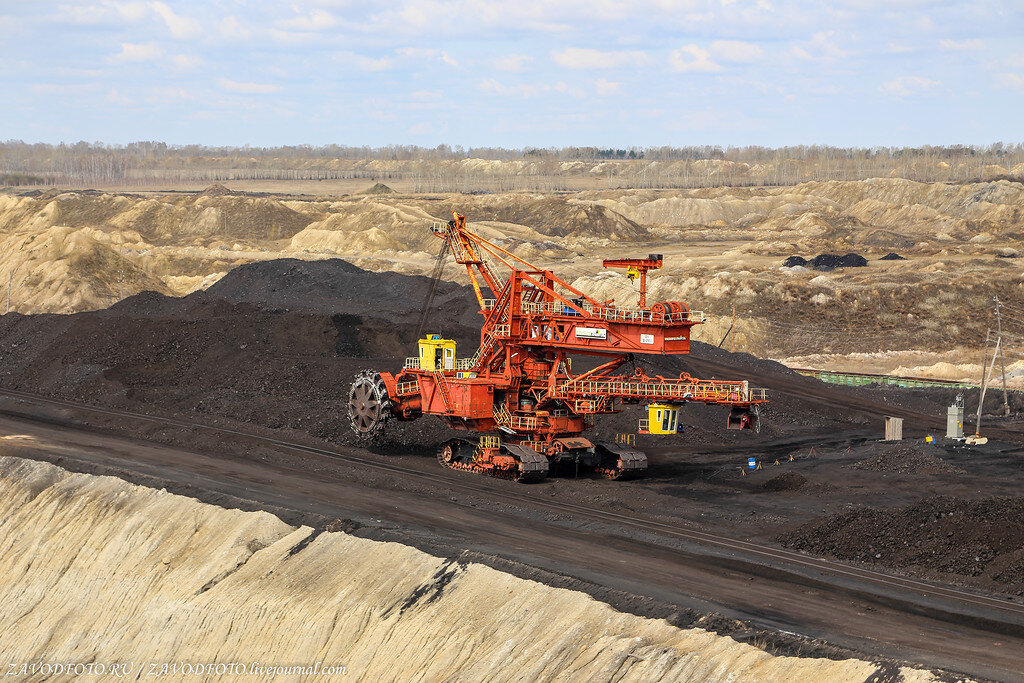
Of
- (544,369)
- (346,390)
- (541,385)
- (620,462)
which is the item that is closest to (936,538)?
(620,462)

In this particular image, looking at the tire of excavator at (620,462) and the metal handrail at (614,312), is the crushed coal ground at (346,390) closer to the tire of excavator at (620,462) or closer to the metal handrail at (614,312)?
the tire of excavator at (620,462)

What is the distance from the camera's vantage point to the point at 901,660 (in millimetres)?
25734

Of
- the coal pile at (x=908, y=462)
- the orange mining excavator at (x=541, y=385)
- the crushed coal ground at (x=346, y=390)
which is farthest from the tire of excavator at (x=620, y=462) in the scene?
the coal pile at (x=908, y=462)

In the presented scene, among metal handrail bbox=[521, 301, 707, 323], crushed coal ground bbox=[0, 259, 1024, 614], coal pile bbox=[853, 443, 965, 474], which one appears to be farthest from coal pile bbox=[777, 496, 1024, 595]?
metal handrail bbox=[521, 301, 707, 323]

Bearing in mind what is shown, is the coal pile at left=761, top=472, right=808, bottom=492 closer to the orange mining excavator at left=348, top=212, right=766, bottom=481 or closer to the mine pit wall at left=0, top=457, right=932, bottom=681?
the orange mining excavator at left=348, top=212, right=766, bottom=481

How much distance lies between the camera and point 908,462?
47.4 meters

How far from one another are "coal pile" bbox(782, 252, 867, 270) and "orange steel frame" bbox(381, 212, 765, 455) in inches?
3681

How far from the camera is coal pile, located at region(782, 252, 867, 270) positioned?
139625 millimetres

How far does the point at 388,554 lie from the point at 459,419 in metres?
17.0

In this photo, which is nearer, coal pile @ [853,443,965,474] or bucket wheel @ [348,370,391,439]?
coal pile @ [853,443,965,474]

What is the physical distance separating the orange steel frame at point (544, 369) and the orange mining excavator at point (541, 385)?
0.05m

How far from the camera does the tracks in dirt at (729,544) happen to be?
1259 inches

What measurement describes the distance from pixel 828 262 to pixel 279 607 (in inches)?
4605

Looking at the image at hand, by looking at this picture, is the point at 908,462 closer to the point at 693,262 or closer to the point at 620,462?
the point at 620,462
